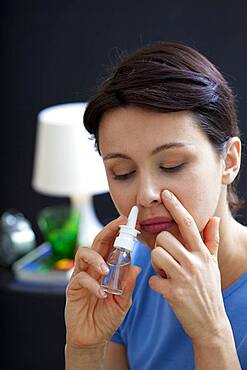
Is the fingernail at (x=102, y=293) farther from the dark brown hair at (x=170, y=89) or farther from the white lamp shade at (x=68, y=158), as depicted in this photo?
the white lamp shade at (x=68, y=158)

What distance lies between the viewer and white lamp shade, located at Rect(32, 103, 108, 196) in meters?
2.71

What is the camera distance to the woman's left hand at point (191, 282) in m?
1.26

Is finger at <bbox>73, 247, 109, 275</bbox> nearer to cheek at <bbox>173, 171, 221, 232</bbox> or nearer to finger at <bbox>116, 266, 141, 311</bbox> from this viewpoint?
finger at <bbox>116, 266, 141, 311</bbox>

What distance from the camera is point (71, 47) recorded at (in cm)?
313

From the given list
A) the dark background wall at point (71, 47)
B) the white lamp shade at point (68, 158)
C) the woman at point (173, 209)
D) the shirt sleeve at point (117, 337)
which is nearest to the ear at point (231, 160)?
the woman at point (173, 209)

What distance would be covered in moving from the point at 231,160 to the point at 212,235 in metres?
0.18

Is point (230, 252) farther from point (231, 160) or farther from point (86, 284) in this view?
point (86, 284)

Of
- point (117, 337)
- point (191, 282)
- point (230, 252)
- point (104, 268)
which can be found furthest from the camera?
point (117, 337)

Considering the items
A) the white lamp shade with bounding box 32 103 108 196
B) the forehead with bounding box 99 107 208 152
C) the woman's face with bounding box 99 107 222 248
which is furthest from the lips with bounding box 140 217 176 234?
the white lamp shade with bounding box 32 103 108 196

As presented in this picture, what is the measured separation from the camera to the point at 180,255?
1.27m

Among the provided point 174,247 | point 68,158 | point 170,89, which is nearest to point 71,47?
point 68,158

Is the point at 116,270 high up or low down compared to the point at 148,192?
down

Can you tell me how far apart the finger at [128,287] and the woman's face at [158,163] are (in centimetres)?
8

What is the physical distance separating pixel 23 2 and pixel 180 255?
7.05 feet
